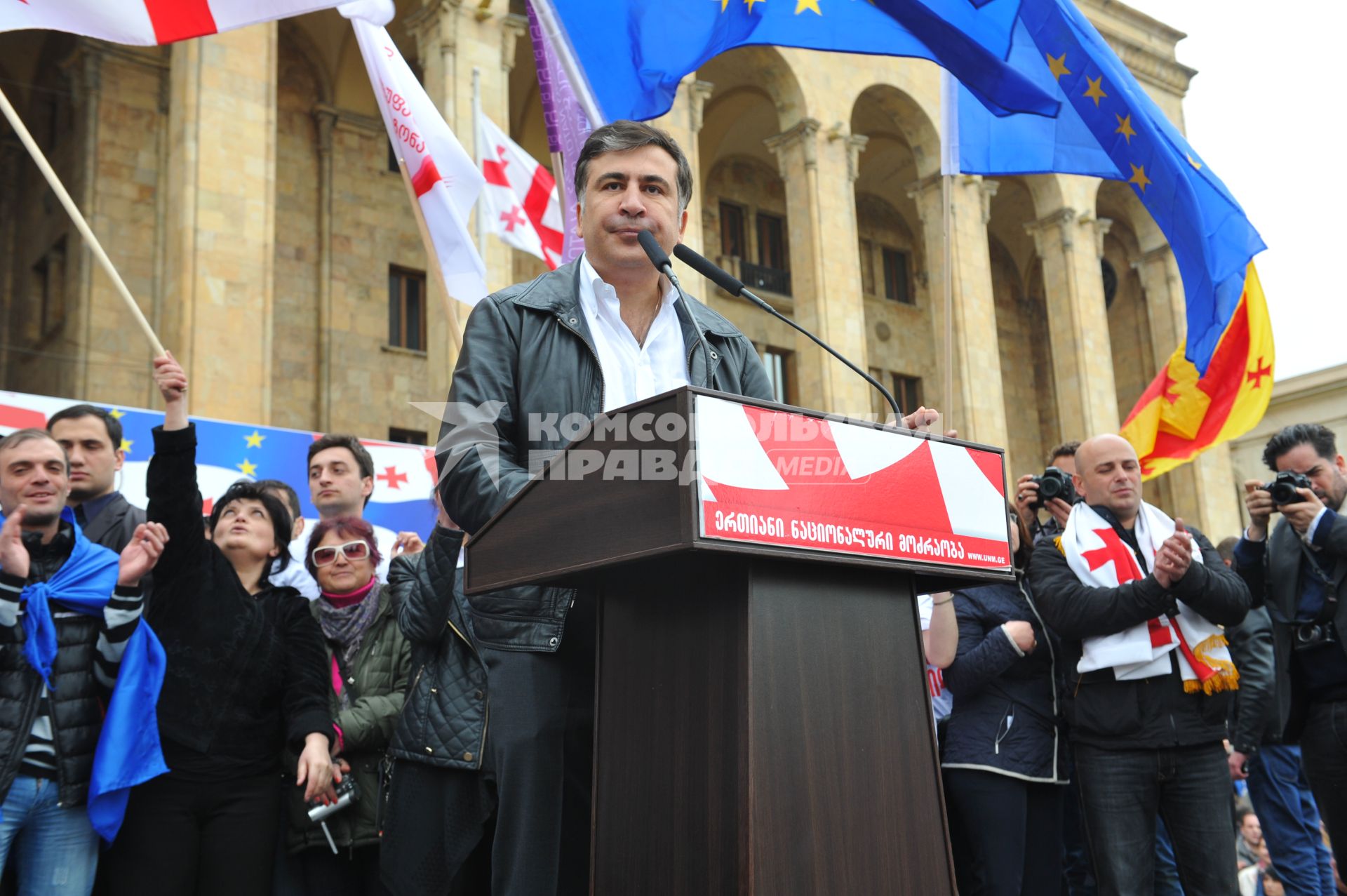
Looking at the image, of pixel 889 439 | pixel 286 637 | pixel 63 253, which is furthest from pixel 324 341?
pixel 889 439

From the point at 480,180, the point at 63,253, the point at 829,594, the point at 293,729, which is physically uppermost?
the point at 63,253

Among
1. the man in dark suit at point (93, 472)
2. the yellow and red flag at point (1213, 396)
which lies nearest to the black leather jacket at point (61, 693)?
the man in dark suit at point (93, 472)

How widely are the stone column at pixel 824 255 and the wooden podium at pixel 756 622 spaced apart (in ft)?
52.4

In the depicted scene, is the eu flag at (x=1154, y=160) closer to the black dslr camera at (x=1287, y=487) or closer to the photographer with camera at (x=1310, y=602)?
the photographer with camera at (x=1310, y=602)

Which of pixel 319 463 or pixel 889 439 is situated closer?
pixel 889 439

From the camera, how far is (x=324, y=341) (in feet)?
57.5

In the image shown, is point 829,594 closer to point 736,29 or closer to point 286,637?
point 286,637

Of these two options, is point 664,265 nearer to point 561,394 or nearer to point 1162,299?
point 561,394

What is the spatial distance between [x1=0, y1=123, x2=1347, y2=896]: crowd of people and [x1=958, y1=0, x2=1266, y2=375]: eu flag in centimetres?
98

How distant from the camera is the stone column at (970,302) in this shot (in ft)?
65.5

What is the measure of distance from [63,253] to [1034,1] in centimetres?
1539

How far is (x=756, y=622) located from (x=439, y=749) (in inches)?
80.2

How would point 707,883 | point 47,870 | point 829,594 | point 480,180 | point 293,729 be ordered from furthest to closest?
1. point 480,180
2. point 293,729
3. point 47,870
4. point 829,594
5. point 707,883

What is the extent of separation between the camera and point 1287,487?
4.79m
